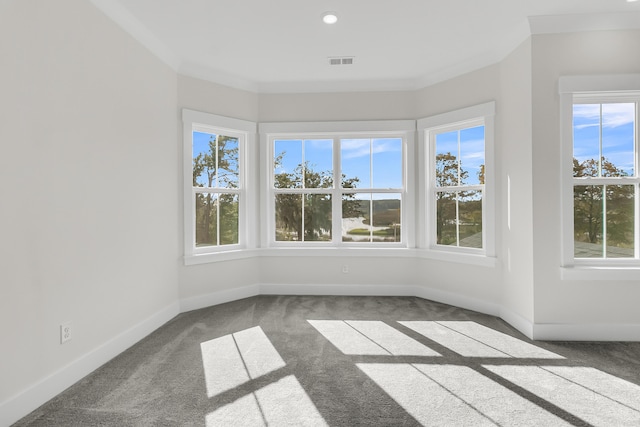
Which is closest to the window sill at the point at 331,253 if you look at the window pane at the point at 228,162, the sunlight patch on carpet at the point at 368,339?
the window pane at the point at 228,162

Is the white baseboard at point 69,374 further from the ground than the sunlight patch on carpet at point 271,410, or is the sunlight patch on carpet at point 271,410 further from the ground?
the white baseboard at point 69,374

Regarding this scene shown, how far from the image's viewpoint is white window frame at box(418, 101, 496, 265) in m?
3.69

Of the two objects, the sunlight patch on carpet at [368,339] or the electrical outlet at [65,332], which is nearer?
the electrical outlet at [65,332]

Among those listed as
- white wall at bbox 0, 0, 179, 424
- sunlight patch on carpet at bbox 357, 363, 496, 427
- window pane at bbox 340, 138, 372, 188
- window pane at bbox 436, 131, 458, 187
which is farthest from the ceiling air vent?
sunlight patch on carpet at bbox 357, 363, 496, 427

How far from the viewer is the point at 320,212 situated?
461 centimetres

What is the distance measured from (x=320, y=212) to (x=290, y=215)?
1.33ft

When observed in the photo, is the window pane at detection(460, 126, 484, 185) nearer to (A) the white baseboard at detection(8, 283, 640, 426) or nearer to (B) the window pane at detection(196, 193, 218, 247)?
(A) the white baseboard at detection(8, 283, 640, 426)

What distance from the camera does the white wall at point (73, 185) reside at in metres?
1.93

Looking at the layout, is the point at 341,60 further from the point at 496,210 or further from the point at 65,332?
the point at 65,332

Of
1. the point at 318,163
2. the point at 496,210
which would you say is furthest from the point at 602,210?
the point at 318,163

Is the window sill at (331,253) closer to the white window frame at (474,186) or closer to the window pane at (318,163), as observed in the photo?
the white window frame at (474,186)

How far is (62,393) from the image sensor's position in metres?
2.20

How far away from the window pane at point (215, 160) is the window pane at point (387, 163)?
180cm

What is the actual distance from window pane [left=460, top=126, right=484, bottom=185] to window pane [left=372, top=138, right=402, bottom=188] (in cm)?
78
